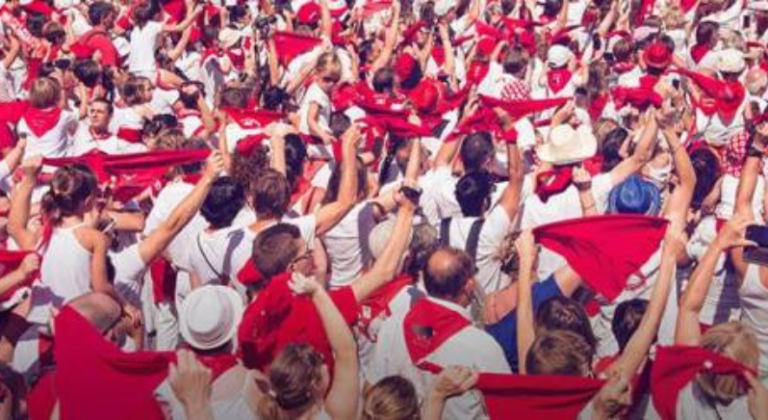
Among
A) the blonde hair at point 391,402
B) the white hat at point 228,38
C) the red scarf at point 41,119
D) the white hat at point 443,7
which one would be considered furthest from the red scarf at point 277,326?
the white hat at point 443,7

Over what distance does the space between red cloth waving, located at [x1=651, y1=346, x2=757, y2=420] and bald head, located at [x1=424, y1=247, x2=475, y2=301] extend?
1028 mm

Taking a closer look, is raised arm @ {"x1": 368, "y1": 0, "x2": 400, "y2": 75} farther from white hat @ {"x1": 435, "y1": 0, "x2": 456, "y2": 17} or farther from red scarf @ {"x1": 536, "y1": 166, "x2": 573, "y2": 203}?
red scarf @ {"x1": 536, "y1": 166, "x2": 573, "y2": 203}

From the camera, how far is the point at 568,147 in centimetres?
722

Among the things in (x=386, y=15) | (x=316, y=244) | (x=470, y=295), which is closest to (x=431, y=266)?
(x=470, y=295)

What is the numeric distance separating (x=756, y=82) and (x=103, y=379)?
7473 mm

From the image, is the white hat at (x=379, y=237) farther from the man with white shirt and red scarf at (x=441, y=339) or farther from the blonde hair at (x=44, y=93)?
the blonde hair at (x=44, y=93)

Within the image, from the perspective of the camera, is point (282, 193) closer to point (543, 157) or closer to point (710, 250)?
point (543, 157)

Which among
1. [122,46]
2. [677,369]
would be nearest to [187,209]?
[677,369]

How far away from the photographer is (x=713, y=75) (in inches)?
410

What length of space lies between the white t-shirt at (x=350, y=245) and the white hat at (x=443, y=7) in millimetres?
6531

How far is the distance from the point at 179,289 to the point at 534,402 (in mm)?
2695

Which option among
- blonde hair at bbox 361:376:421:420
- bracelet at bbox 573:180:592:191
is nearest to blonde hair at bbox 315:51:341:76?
bracelet at bbox 573:180:592:191

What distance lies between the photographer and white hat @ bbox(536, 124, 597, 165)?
7152 millimetres

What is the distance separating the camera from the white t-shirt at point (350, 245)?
23.7 ft
